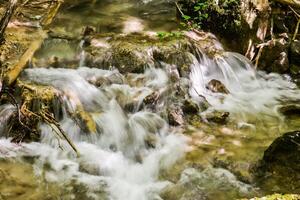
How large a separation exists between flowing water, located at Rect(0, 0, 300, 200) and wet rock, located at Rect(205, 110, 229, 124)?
0.13m

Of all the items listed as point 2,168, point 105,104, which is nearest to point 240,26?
point 105,104

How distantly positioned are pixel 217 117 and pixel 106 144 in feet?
6.70

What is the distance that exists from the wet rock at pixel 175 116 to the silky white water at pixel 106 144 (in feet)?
0.48

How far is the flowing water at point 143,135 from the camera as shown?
550 cm

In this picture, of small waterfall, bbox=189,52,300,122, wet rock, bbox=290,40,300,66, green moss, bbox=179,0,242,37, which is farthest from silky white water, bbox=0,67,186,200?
wet rock, bbox=290,40,300,66

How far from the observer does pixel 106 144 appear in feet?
21.2

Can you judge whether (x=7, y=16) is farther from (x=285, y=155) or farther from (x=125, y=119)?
(x=285, y=155)

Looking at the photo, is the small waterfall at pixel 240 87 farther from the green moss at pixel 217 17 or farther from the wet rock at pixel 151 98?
the wet rock at pixel 151 98

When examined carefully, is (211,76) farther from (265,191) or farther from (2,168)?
(2,168)

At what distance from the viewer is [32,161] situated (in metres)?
5.83

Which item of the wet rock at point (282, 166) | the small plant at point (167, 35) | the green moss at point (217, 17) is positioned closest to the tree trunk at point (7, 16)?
the small plant at point (167, 35)

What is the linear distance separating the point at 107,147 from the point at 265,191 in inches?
96.2

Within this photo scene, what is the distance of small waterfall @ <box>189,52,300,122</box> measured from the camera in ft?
25.7

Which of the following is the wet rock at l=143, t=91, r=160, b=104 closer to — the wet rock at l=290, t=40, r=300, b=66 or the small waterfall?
the small waterfall
